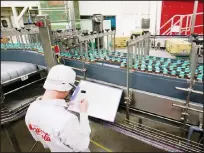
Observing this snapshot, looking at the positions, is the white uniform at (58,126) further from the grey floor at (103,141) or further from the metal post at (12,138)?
the metal post at (12,138)

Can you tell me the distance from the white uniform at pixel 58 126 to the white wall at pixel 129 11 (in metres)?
3.24

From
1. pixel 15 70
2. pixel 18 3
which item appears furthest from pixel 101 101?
pixel 18 3

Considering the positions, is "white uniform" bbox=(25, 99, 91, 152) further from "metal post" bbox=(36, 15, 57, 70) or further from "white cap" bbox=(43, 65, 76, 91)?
"metal post" bbox=(36, 15, 57, 70)

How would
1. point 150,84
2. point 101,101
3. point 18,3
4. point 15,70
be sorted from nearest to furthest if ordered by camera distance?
1. point 150,84
2. point 101,101
3. point 15,70
4. point 18,3

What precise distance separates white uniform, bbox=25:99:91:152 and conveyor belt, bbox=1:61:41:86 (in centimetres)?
138

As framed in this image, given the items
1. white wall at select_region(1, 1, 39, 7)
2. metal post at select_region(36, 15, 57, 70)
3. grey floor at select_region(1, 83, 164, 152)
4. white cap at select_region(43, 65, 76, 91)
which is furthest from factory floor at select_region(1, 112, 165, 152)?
white wall at select_region(1, 1, 39, 7)

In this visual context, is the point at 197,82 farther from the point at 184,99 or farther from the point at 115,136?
the point at 115,136

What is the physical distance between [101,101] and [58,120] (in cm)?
62

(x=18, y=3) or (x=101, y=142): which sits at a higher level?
(x=18, y=3)

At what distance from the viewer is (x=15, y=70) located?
2.23 metres

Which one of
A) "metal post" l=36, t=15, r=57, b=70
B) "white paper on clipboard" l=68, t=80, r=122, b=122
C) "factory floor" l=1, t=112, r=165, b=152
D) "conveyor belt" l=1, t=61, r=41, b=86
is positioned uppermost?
"metal post" l=36, t=15, r=57, b=70

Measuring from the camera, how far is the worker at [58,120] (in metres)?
0.86

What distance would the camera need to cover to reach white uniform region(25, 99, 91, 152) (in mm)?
860

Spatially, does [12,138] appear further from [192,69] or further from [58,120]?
[192,69]
